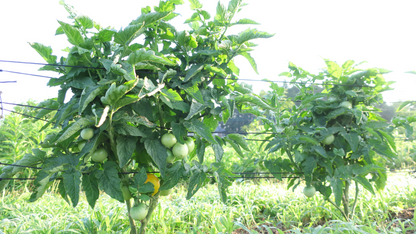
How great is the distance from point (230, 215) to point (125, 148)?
1459 mm

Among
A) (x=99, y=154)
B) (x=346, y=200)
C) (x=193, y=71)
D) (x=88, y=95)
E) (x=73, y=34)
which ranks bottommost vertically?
(x=346, y=200)

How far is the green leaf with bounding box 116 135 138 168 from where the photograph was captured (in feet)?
4.10

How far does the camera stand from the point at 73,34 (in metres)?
1.23

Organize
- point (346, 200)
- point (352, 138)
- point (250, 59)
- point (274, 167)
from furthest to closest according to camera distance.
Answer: point (346, 200), point (274, 167), point (352, 138), point (250, 59)

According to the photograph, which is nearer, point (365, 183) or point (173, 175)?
point (173, 175)

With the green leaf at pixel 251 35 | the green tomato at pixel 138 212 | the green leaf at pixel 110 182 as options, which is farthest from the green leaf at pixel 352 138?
the green leaf at pixel 110 182

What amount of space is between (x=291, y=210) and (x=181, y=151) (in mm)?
1780

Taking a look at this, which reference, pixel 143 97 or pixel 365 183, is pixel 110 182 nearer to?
pixel 143 97

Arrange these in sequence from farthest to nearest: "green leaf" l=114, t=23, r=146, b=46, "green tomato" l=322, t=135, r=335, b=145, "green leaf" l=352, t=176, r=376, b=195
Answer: "green tomato" l=322, t=135, r=335, b=145 < "green leaf" l=352, t=176, r=376, b=195 < "green leaf" l=114, t=23, r=146, b=46

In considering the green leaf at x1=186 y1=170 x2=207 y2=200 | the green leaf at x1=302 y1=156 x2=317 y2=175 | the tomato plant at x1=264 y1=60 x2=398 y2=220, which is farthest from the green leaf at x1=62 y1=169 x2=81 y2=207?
the green leaf at x1=302 y1=156 x2=317 y2=175

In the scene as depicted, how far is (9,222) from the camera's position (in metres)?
2.18

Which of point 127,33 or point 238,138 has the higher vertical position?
point 127,33

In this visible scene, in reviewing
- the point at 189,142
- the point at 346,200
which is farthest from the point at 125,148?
the point at 346,200

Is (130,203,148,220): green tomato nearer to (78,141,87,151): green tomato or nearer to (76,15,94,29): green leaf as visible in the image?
(78,141,87,151): green tomato
